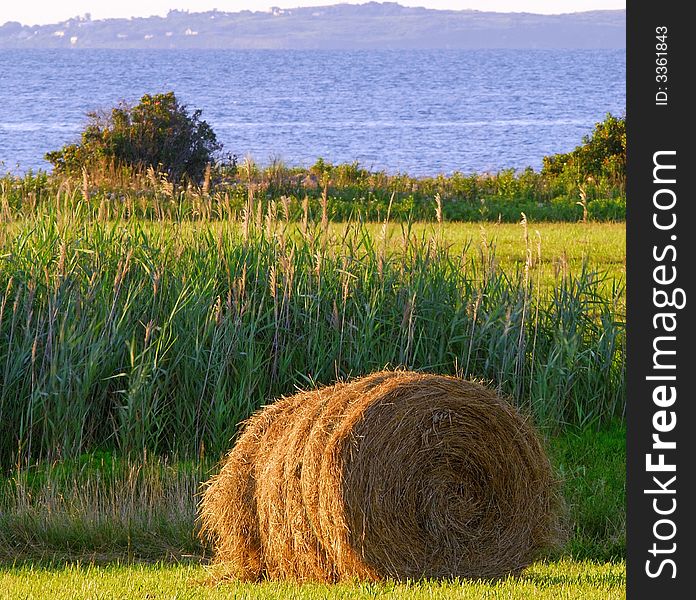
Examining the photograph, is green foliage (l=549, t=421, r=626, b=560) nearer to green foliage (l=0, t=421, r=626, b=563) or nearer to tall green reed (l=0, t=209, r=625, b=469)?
green foliage (l=0, t=421, r=626, b=563)

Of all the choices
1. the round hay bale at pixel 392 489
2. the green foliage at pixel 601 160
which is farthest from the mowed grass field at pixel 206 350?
the green foliage at pixel 601 160

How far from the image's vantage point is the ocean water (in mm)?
48812

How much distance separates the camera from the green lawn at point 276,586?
4.75 meters

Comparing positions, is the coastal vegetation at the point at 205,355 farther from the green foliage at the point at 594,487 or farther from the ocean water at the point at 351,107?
the ocean water at the point at 351,107

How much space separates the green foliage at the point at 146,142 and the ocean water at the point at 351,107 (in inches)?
35.8

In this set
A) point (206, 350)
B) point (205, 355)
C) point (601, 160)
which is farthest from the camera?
point (601, 160)

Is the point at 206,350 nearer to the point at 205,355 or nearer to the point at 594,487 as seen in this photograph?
the point at 205,355

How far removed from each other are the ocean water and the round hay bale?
15807 millimetres

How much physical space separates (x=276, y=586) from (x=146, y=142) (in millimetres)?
14881

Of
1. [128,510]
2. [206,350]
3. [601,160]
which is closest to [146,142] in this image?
[601,160]

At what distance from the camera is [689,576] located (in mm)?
3744

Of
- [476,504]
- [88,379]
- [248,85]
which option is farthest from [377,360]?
[248,85]

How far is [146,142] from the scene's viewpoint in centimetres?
1902

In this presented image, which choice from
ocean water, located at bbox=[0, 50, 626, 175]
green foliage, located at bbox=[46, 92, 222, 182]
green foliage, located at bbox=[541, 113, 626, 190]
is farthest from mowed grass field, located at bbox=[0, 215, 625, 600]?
ocean water, located at bbox=[0, 50, 626, 175]
